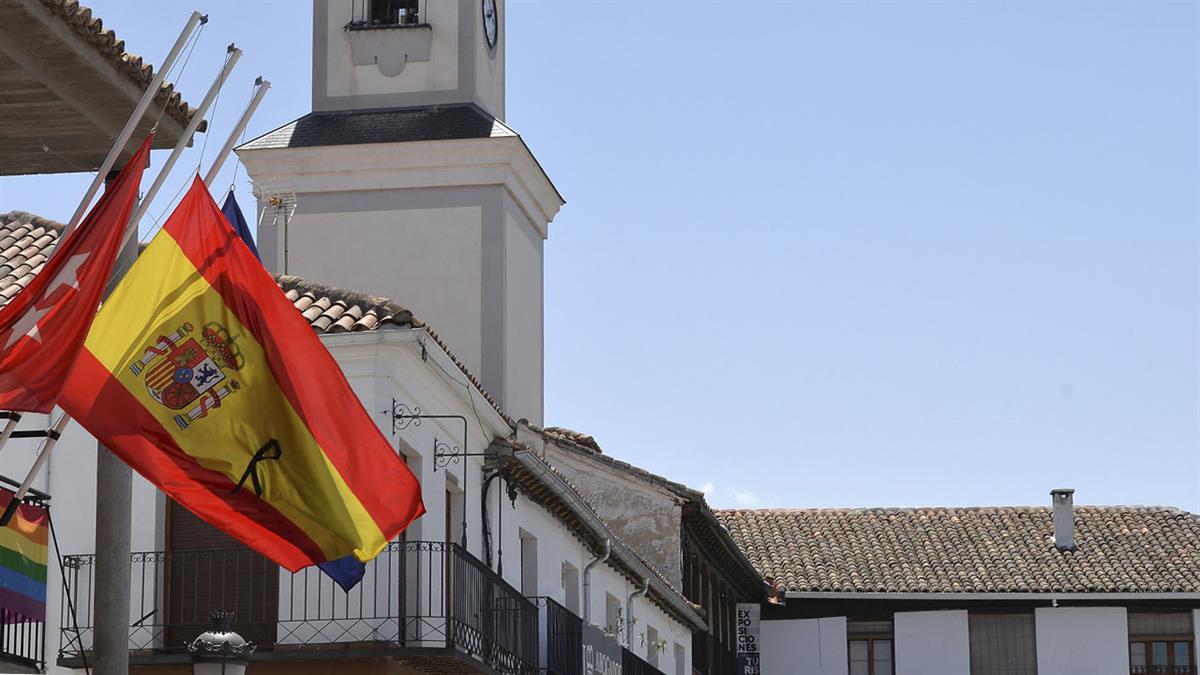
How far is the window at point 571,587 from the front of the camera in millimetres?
26781

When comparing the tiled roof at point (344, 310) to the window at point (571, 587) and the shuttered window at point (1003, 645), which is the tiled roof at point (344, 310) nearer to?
the window at point (571, 587)

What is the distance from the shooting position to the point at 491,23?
35156 mm

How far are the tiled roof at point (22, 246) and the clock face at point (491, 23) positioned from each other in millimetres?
14466

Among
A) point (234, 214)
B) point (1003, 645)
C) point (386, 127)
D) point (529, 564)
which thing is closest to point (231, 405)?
point (234, 214)

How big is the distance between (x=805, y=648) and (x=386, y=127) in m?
17.3

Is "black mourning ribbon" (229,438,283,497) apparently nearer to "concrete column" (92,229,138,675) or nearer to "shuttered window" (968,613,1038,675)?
"concrete column" (92,229,138,675)

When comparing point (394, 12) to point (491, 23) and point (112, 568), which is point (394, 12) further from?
point (112, 568)

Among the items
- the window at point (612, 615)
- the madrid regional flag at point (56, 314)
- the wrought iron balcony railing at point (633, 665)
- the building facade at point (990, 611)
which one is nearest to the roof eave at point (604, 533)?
the window at point (612, 615)

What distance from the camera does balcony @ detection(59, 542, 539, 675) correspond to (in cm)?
1856

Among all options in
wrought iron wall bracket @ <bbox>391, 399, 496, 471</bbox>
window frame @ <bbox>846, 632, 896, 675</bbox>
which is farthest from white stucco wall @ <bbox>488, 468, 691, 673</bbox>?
window frame @ <bbox>846, 632, 896, 675</bbox>

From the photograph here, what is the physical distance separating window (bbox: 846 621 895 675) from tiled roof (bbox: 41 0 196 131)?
114 ft

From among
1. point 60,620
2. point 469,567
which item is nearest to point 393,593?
point 469,567

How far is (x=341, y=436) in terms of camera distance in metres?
11.3

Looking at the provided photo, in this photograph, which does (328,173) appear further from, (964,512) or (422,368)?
(964,512)
